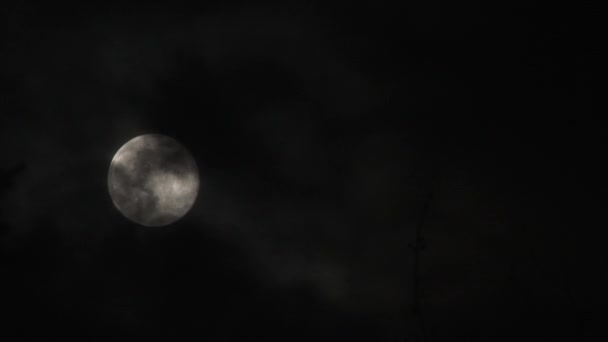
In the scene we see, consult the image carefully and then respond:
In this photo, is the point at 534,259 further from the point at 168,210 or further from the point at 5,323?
the point at 5,323

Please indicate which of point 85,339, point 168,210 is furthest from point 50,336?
point 168,210

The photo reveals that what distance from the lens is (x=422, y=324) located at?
51.3ft

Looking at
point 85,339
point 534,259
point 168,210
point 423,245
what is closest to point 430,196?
point 423,245

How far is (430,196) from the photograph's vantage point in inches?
520

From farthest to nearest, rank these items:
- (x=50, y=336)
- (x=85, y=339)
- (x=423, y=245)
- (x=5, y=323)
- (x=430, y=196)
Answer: (x=85, y=339)
(x=50, y=336)
(x=5, y=323)
(x=423, y=245)
(x=430, y=196)

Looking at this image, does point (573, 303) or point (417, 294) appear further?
point (573, 303)

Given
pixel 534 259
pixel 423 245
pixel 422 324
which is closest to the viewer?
pixel 423 245

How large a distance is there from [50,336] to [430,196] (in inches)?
4915

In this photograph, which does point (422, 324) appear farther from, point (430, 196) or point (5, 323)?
point (5, 323)

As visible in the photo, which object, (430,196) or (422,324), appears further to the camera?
(422,324)

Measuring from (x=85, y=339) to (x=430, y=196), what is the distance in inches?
6017

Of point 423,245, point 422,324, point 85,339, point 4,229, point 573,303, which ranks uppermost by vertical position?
point 85,339

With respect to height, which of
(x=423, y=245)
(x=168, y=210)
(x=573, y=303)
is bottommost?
(x=423, y=245)

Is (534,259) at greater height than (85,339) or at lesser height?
lesser
